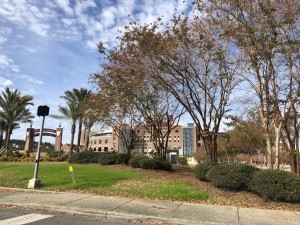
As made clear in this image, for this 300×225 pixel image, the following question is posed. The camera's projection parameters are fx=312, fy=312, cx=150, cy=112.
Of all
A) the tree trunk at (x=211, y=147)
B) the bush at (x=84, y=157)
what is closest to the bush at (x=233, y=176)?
the tree trunk at (x=211, y=147)

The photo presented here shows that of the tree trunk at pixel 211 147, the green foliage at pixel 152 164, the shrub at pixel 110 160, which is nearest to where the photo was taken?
the tree trunk at pixel 211 147

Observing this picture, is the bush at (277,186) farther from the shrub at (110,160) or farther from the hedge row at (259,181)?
the shrub at (110,160)

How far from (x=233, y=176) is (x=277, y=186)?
1886 millimetres

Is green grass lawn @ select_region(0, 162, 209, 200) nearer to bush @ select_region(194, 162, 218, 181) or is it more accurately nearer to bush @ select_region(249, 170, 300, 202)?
bush @ select_region(194, 162, 218, 181)

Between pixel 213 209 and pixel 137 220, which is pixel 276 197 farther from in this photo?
pixel 137 220

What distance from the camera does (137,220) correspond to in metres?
8.37

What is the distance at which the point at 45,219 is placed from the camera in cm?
796

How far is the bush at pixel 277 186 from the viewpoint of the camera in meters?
10.7

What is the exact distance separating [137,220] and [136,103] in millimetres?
17269

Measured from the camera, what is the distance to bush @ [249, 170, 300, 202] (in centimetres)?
1070

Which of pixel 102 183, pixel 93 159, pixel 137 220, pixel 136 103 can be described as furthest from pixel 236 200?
pixel 93 159

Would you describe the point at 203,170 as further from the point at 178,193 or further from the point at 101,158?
the point at 101,158

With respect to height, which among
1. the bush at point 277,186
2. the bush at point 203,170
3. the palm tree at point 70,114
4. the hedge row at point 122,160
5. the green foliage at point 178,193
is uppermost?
the palm tree at point 70,114

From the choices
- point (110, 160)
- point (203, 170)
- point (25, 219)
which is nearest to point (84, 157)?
point (110, 160)
